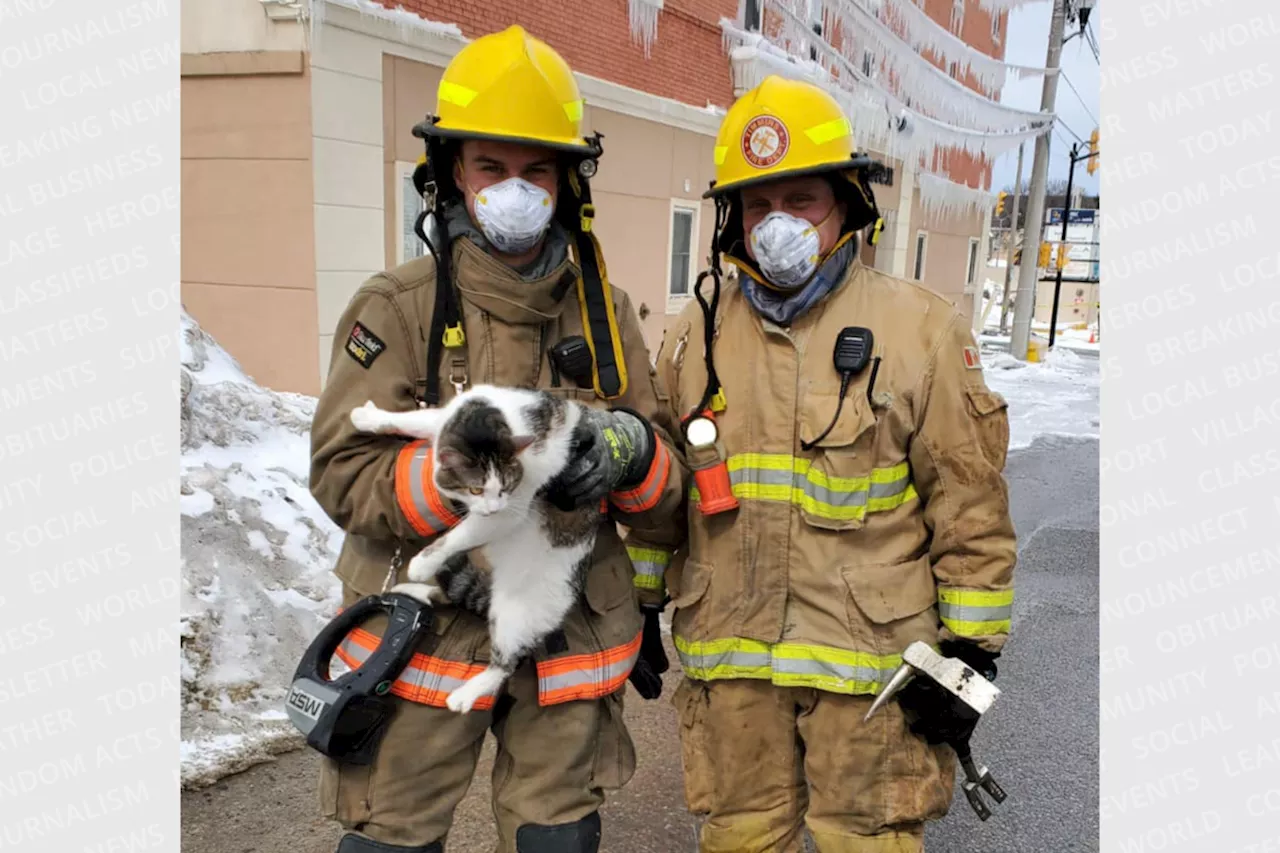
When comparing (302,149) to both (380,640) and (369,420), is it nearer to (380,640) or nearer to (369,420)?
(369,420)

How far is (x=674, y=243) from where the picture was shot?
11.2 m

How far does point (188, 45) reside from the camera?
6.70 m

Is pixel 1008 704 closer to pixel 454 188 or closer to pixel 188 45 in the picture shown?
pixel 454 188

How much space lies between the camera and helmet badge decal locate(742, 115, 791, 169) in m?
2.22

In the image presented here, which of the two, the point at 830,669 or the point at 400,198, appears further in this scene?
the point at 400,198

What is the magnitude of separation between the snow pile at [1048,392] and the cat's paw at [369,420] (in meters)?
8.76

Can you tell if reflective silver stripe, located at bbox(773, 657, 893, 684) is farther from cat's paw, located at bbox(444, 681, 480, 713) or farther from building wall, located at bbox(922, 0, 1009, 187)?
building wall, located at bbox(922, 0, 1009, 187)

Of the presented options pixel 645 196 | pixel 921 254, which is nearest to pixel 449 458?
pixel 645 196

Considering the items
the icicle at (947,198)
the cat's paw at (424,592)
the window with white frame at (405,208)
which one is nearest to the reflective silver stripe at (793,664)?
the cat's paw at (424,592)

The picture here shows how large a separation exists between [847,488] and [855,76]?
11967 millimetres

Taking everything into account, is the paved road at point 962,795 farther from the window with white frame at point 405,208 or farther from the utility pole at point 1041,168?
the utility pole at point 1041,168

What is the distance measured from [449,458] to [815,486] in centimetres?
97

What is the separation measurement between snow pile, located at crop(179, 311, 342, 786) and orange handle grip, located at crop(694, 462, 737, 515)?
2.42 m

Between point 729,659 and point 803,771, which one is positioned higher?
point 729,659
